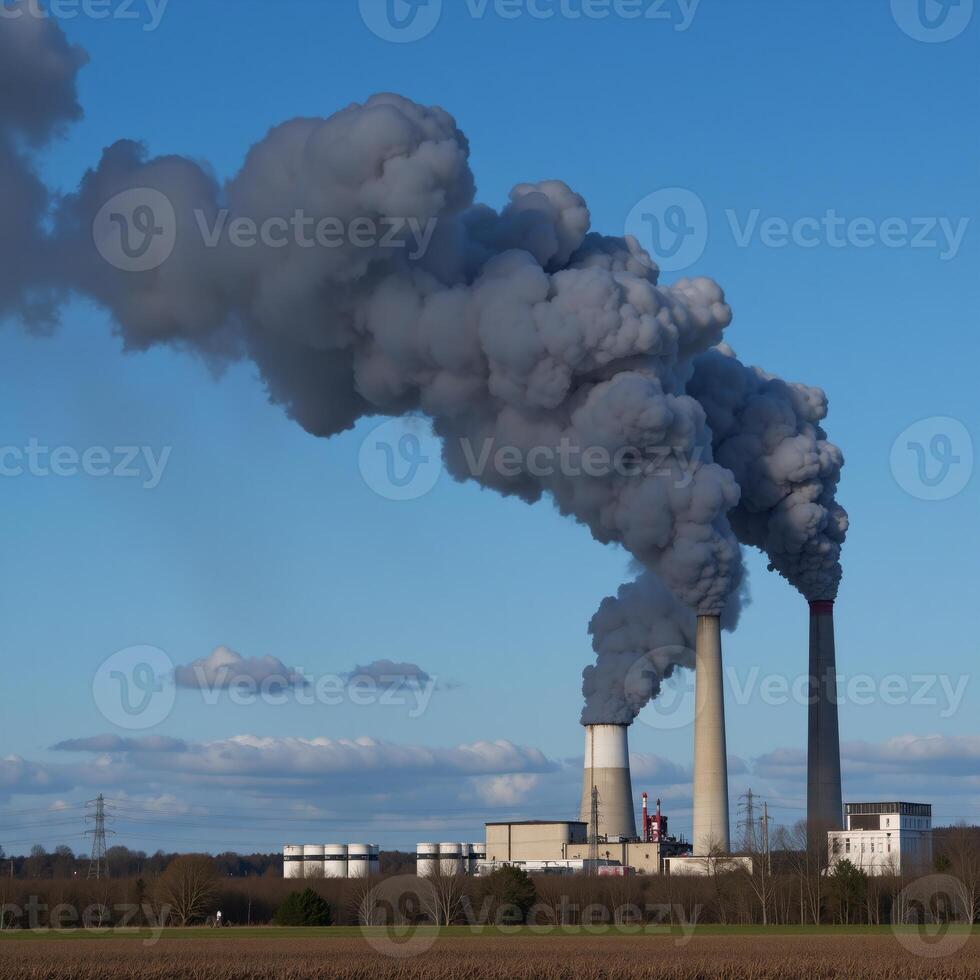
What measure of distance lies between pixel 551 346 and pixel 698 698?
14.3m

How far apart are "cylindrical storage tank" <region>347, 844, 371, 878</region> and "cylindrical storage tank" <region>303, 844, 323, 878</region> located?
5.09 feet

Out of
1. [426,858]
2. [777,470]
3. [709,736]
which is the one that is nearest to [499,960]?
[709,736]

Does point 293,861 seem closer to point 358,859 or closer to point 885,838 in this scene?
point 358,859

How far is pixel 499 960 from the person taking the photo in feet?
122

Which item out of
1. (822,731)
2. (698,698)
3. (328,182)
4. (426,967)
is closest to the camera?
(426,967)

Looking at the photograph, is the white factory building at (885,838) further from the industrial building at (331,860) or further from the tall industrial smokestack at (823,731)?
the industrial building at (331,860)

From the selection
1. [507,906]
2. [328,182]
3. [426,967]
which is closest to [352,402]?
[328,182]

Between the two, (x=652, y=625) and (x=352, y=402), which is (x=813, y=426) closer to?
(x=652, y=625)

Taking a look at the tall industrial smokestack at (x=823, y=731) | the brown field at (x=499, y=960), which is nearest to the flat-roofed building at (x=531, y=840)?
the tall industrial smokestack at (x=823, y=731)

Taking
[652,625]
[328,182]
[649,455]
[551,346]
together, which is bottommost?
[652,625]

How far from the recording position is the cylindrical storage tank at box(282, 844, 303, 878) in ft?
291

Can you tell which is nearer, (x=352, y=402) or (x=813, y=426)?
(x=352, y=402)

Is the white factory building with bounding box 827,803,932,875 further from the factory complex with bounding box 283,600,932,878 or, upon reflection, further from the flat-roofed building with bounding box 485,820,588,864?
the flat-roofed building with bounding box 485,820,588,864

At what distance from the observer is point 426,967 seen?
35562mm
